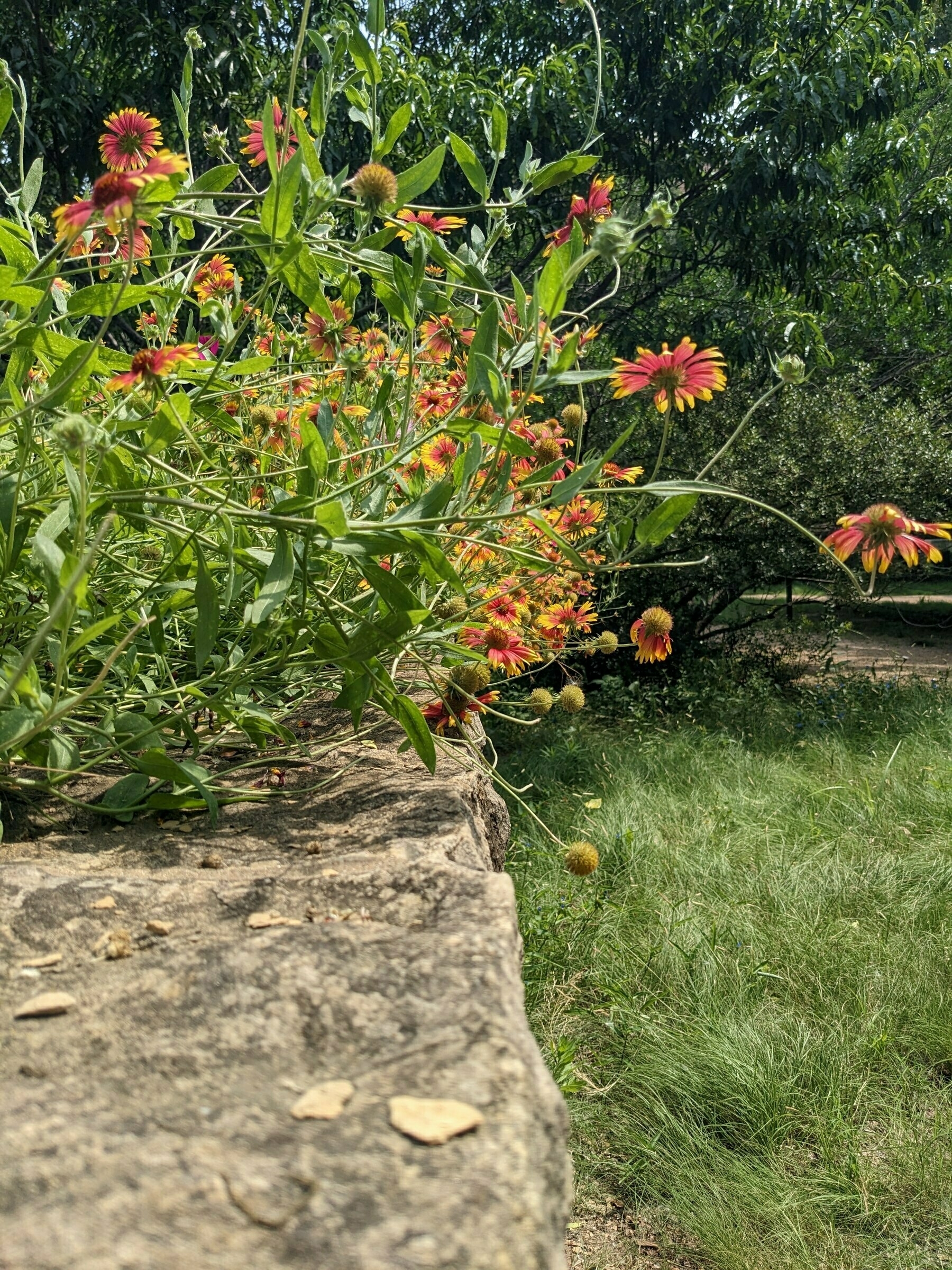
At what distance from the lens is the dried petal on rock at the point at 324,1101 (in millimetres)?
501

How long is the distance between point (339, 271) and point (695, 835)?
215cm

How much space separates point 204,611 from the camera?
921mm

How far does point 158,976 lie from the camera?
2.16ft

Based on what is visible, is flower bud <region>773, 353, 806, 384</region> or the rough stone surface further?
flower bud <region>773, 353, 806, 384</region>

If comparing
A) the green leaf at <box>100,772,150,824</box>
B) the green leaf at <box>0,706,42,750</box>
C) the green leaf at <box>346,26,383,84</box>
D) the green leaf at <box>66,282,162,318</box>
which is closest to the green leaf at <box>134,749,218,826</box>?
the green leaf at <box>100,772,150,824</box>

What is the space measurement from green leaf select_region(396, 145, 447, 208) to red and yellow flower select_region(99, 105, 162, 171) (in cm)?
35

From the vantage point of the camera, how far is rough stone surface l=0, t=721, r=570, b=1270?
1.40 feet

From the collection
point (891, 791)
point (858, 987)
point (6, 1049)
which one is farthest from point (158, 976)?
point (891, 791)

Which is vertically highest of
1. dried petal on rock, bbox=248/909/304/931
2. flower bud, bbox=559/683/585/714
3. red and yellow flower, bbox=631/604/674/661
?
red and yellow flower, bbox=631/604/674/661

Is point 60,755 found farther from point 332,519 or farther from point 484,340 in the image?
point 484,340

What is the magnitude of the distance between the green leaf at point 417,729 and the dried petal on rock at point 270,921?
321mm

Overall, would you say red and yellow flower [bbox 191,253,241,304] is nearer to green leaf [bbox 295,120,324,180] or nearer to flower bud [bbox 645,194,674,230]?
green leaf [bbox 295,120,324,180]

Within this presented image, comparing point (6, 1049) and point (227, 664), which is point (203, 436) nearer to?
point (227, 664)

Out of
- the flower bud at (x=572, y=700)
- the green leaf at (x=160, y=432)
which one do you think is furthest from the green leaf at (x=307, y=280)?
the flower bud at (x=572, y=700)
